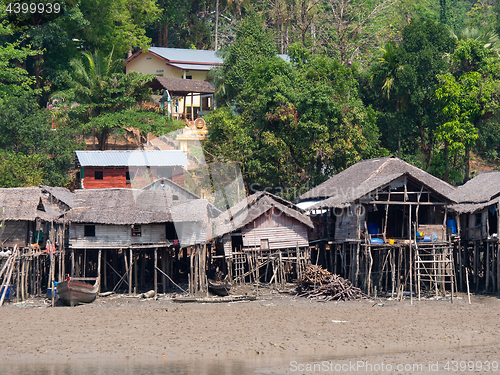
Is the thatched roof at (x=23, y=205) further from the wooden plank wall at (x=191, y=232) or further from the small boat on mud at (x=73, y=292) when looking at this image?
the wooden plank wall at (x=191, y=232)

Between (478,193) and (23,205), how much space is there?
72.8 feet

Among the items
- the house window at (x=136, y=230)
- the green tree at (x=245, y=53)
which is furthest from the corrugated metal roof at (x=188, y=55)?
the house window at (x=136, y=230)

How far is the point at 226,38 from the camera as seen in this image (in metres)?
61.6

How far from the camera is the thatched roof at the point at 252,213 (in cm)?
3141

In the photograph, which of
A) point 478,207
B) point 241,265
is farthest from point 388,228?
point 241,265

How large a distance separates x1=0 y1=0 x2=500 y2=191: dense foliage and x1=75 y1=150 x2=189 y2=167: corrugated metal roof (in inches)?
55.4

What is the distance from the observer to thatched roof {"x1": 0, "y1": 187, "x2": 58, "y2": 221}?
102 feet

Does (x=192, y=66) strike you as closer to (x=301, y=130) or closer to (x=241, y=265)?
(x=301, y=130)

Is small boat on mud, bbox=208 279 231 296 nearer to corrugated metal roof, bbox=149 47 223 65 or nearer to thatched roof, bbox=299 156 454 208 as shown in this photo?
thatched roof, bbox=299 156 454 208

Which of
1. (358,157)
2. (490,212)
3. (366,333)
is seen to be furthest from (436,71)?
(366,333)

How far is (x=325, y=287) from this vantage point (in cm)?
2931

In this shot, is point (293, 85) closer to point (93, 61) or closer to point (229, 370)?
point (93, 61)

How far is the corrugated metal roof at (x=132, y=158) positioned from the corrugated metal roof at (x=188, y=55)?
14669mm

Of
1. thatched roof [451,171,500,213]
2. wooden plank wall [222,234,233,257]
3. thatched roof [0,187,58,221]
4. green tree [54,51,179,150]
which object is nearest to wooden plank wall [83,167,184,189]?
green tree [54,51,179,150]
